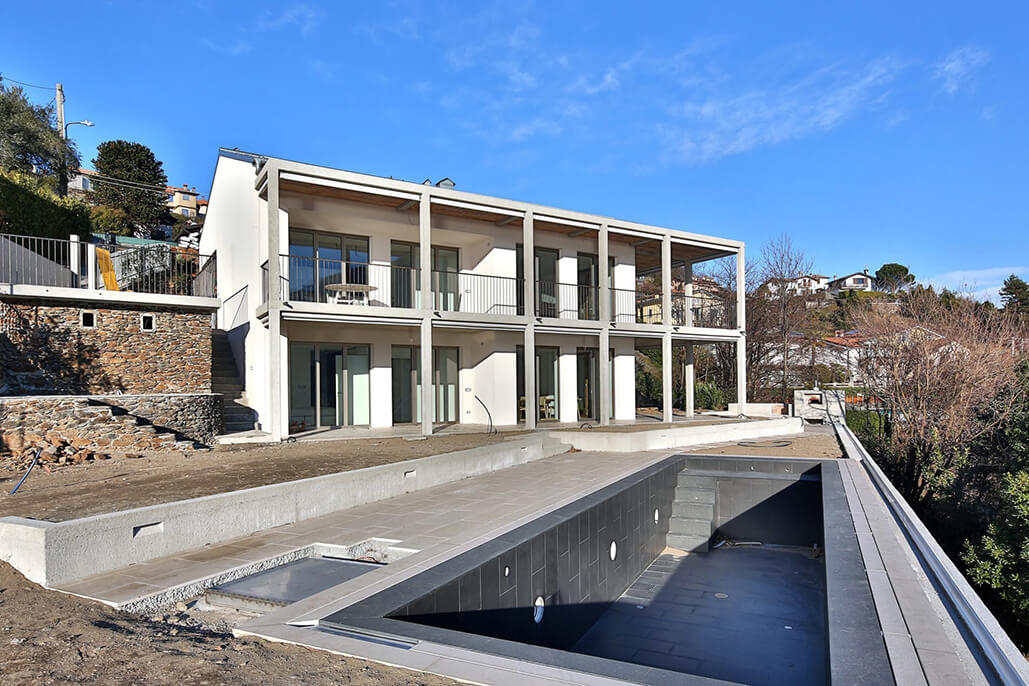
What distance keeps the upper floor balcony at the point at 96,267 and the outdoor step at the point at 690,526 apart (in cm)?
1136

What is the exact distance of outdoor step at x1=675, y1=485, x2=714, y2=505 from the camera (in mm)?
10211

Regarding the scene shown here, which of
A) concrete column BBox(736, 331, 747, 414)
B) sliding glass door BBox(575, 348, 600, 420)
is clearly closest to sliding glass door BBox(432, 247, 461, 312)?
sliding glass door BBox(575, 348, 600, 420)

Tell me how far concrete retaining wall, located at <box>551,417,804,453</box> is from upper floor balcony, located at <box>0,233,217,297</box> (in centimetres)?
957

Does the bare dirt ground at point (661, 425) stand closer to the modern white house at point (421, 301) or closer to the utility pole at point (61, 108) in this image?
the modern white house at point (421, 301)

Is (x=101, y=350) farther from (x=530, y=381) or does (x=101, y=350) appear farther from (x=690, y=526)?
(x=690, y=526)

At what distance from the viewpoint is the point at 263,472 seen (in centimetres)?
792

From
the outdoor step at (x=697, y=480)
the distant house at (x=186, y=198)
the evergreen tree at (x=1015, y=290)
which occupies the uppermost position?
the distant house at (x=186, y=198)

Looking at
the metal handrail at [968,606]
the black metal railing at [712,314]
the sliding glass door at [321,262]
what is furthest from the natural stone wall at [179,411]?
the black metal railing at [712,314]

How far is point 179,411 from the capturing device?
10.8 metres

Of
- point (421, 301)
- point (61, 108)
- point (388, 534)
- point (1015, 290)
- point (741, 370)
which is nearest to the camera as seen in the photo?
point (388, 534)

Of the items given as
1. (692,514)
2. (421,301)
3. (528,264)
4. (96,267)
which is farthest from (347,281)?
(692,514)

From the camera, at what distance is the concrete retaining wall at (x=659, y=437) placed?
12.9 m

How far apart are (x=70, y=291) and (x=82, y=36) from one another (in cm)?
763

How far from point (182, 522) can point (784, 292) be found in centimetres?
2565
